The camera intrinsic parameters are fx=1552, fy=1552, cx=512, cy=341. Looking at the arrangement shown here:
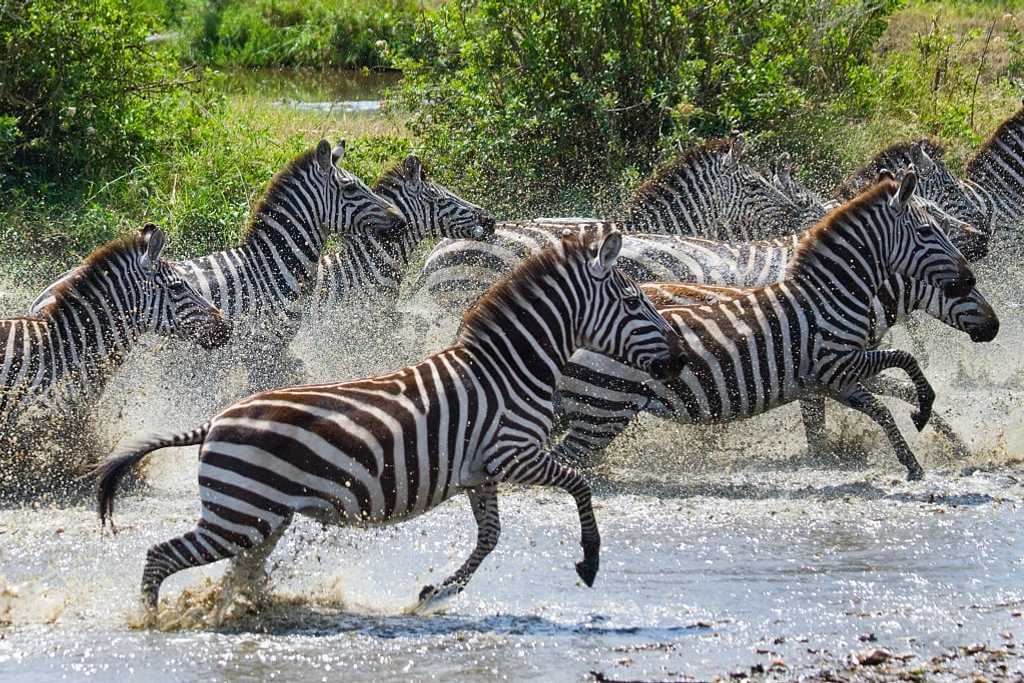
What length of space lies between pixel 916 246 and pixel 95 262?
515 cm

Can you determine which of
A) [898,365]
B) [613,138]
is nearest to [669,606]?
[898,365]

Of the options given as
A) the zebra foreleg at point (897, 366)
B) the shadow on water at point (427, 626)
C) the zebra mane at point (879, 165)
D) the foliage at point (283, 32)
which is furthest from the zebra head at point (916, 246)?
the foliage at point (283, 32)

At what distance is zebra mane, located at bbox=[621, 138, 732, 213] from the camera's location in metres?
13.5

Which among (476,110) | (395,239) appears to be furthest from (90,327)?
(476,110)

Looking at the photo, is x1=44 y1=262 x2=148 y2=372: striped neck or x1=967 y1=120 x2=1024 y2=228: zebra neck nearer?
x1=44 y1=262 x2=148 y2=372: striped neck

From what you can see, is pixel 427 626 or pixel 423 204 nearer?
pixel 427 626

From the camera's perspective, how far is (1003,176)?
14.7m

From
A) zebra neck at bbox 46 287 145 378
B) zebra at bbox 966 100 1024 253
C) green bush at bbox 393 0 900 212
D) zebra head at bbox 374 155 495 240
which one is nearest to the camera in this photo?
zebra neck at bbox 46 287 145 378

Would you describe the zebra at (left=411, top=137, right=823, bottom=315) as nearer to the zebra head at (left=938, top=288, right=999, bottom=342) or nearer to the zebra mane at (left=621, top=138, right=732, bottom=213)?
the zebra mane at (left=621, top=138, right=732, bottom=213)

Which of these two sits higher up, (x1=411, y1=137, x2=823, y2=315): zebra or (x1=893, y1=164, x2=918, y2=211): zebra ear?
(x1=893, y1=164, x2=918, y2=211): zebra ear

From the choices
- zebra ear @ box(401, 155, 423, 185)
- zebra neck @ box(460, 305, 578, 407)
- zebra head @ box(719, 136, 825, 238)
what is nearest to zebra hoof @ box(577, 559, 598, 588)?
zebra neck @ box(460, 305, 578, 407)

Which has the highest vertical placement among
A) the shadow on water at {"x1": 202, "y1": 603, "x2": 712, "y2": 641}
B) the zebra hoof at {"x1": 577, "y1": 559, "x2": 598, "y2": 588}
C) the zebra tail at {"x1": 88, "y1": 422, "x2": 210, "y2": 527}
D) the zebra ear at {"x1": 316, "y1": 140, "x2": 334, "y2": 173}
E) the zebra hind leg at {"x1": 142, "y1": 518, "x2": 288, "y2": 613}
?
the zebra ear at {"x1": 316, "y1": 140, "x2": 334, "y2": 173}

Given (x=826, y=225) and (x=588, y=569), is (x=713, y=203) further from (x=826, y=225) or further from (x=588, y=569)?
(x=588, y=569)

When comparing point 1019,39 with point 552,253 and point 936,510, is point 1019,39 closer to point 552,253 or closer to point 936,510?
point 936,510
